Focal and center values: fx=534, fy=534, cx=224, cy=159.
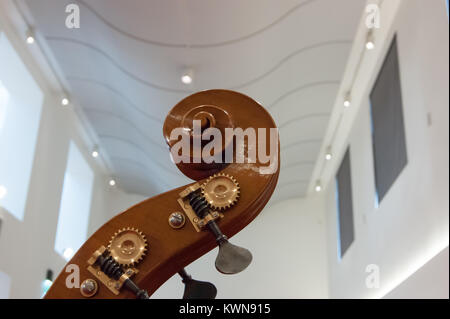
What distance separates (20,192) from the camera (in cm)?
880

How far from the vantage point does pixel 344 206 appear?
12.9 m

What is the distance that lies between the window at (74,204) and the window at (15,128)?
2457 millimetres

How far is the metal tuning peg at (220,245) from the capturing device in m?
Answer: 0.82

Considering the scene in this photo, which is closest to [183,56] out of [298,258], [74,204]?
[74,204]

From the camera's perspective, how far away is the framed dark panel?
839 cm

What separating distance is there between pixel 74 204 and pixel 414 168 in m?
7.92

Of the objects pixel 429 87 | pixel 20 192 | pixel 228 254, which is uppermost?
pixel 429 87

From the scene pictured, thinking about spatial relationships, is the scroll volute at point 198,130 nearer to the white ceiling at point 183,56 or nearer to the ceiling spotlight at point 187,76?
the white ceiling at point 183,56

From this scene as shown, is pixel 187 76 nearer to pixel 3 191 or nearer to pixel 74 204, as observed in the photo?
pixel 3 191

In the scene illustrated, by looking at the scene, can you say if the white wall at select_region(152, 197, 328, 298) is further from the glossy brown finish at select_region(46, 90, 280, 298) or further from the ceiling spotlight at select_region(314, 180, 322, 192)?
the glossy brown finish at select_region(46, 90, 280, 298)
